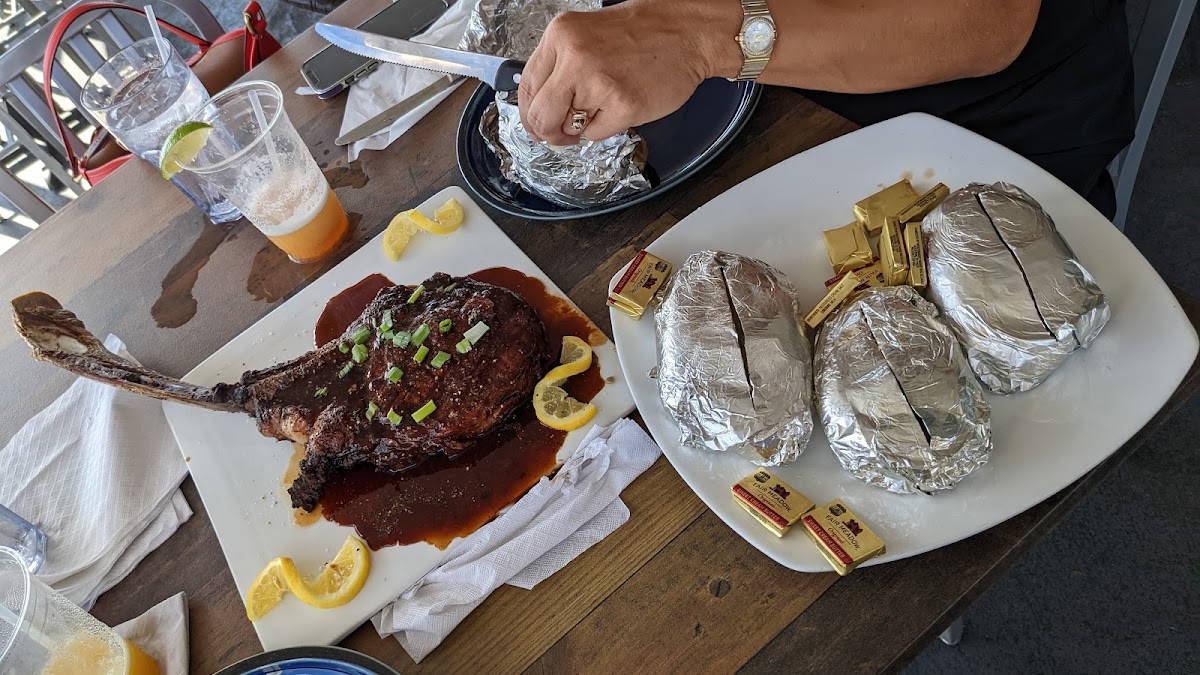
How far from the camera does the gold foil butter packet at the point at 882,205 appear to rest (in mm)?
1232

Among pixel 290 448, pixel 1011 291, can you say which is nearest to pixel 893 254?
pixel 1011 291

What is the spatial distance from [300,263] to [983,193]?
1231 mm

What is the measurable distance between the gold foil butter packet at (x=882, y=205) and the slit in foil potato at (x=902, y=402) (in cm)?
19

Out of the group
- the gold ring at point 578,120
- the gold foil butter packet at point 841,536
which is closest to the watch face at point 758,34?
the gold ring at point 578,120

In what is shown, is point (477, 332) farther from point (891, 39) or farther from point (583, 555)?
point (891, 39)

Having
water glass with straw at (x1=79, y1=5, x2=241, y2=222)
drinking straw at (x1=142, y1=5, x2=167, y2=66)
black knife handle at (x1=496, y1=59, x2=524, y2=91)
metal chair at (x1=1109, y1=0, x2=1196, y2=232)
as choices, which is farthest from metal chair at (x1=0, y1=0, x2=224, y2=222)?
metal chair at (x1=1109, y1=0, x2=1196, y2=232)

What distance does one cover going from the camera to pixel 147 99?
1.64m

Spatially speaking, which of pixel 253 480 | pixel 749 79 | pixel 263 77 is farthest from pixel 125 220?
pixel 749 79

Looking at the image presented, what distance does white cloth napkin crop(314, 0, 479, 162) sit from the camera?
167 centimetres

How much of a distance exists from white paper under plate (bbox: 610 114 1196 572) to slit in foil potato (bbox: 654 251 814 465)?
0.20 feet

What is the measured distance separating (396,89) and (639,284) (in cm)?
83

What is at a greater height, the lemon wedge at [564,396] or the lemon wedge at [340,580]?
the lemon wedge at [340,580]

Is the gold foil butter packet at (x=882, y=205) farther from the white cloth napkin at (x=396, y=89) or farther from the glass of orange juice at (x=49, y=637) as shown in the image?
the glass of orange juice at (x=49, y=637)

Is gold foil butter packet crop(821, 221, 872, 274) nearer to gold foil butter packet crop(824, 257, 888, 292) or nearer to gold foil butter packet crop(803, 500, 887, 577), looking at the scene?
gold foil butter packet crop(824, 257, 888, 292)
